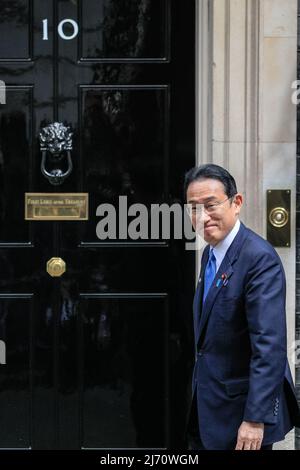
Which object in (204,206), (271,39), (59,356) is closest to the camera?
(204,206)

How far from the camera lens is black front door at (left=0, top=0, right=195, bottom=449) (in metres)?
4.77

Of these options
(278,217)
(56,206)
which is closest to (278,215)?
(278,217)

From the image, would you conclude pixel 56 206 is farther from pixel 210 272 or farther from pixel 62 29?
pixel 210 272

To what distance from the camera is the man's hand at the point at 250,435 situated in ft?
Answer: 9.99

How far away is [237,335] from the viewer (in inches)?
124

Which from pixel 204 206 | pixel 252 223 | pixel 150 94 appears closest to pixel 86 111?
pixel 150 94

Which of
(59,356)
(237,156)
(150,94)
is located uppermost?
(150,94)

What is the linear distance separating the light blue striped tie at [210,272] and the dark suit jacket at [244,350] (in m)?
0.10

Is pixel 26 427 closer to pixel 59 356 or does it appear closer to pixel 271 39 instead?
pixel 59 356

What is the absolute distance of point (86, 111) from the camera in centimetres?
480

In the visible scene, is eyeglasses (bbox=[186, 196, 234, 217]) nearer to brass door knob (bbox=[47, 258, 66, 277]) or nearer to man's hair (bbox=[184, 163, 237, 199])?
man's hair (bbox=[184, 163, 237, 199])

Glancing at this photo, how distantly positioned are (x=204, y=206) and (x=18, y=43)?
211 centimetres

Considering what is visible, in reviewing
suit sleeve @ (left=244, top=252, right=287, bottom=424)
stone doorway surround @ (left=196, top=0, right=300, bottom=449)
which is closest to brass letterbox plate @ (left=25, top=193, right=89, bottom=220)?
stone doorway surround @ (left=196, top=0, right=300, bottom=449)

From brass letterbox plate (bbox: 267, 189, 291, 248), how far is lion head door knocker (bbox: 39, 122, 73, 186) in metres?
1.16
